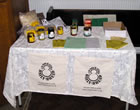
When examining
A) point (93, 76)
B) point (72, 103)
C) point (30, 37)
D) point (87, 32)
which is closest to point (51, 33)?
point (30, 37)

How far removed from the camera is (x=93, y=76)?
2141 millimetres

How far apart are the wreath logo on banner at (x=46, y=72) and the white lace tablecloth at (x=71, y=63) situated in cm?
14

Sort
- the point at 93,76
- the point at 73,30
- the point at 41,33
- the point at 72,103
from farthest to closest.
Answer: the point at 72,103
the point at 73,30
the point at 41,33
the point at 93,76

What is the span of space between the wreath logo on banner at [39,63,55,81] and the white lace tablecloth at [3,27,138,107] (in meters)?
0.14

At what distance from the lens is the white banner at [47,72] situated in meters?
2.14

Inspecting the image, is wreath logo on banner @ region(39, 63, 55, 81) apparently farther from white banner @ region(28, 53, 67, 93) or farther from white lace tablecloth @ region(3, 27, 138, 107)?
white lace tablecloth @ region(3, 27, 138, 107)

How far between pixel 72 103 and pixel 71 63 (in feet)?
2.05

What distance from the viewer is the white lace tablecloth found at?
6.79 feet

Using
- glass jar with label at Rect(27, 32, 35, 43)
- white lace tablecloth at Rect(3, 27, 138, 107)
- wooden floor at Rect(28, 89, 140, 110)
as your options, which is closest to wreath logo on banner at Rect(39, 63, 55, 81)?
white lace tablecloth at Rect(3, 27, 138, 107)

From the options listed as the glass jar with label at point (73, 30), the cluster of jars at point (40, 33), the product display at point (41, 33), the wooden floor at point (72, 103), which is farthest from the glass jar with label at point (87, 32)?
the wooden floor at point (72, 103)

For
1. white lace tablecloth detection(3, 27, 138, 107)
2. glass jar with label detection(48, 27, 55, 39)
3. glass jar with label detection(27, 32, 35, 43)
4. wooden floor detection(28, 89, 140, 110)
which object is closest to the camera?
white lace tablecloth detection(3, 27, 138, 107)

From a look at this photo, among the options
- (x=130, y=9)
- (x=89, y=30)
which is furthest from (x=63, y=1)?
(x=89, y=30)

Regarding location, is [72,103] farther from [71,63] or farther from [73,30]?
[73,30]

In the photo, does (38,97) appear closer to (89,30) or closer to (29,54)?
(29,54)
